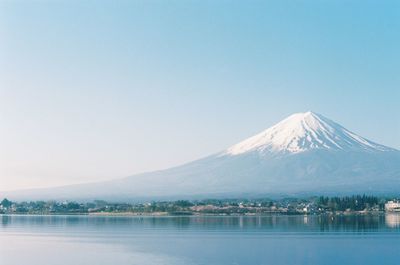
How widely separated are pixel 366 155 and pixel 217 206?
148 ft

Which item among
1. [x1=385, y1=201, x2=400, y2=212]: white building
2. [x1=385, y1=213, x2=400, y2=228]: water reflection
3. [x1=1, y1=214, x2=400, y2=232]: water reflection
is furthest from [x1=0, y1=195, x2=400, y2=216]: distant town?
[x1=1, y1=214, x2=400, y2=232]: water reflection

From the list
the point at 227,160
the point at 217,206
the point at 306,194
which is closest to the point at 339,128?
the point at 227,160

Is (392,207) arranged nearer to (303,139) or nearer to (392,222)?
(392,222)

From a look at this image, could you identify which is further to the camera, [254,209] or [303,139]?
[303,139]

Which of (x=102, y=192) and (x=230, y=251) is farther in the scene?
(x=102, y=192)

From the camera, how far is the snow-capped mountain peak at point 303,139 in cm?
12138

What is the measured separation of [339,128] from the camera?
429 ft

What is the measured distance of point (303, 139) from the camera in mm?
122625

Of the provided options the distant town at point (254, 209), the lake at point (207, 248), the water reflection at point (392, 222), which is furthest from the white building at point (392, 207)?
the lake at point (207, 248)

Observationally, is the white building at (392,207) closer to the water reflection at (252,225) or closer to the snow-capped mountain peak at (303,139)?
the water reflection at (252,225)

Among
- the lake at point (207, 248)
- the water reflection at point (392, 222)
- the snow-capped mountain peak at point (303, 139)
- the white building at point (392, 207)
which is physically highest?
the snow-capped mountain peak at point (303, 139)

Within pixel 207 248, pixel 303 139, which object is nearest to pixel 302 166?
pixel 303 139

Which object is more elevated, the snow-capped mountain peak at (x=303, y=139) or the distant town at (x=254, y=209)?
the snow-capped mountain peak at (x=303, y=139)

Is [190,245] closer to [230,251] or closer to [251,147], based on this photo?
[230,251]
